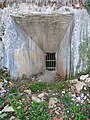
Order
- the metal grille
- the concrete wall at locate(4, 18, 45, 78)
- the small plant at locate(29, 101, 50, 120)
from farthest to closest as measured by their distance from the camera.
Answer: the metal grille → the concrete wall at locate(4, 18, 45, 78) → the small plant at locate(29, 101, 50, 120)

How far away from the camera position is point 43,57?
457 centimetres

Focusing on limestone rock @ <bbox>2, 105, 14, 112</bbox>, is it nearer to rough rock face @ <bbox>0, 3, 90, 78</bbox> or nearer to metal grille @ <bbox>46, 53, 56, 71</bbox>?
rough rock face @ <bbox>0, 3, 90, 78</bbox>

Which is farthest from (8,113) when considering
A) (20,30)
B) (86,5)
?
(86,5)

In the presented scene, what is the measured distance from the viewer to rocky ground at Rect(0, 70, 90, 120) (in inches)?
120

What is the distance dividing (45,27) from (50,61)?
0.95 meters

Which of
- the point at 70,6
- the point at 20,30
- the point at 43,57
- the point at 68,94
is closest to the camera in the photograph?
the point at 68,94

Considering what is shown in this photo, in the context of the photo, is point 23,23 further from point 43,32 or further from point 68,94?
point 68,94

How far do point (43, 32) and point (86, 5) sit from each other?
2.76ft

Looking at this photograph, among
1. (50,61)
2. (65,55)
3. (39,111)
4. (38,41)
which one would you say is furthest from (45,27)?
(39,111)

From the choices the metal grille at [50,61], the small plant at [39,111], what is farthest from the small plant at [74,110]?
the metal grille at [50,61]

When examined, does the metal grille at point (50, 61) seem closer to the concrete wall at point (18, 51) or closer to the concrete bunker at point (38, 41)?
the concrete bunker at point (38, 41)

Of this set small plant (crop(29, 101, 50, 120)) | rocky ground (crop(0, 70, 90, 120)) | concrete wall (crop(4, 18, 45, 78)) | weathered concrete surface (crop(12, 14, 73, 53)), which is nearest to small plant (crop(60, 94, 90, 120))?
rocky ground (crop(0, 70, 90, 120))

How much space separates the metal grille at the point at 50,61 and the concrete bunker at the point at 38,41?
147 mm

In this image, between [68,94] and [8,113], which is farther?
[68,94]
